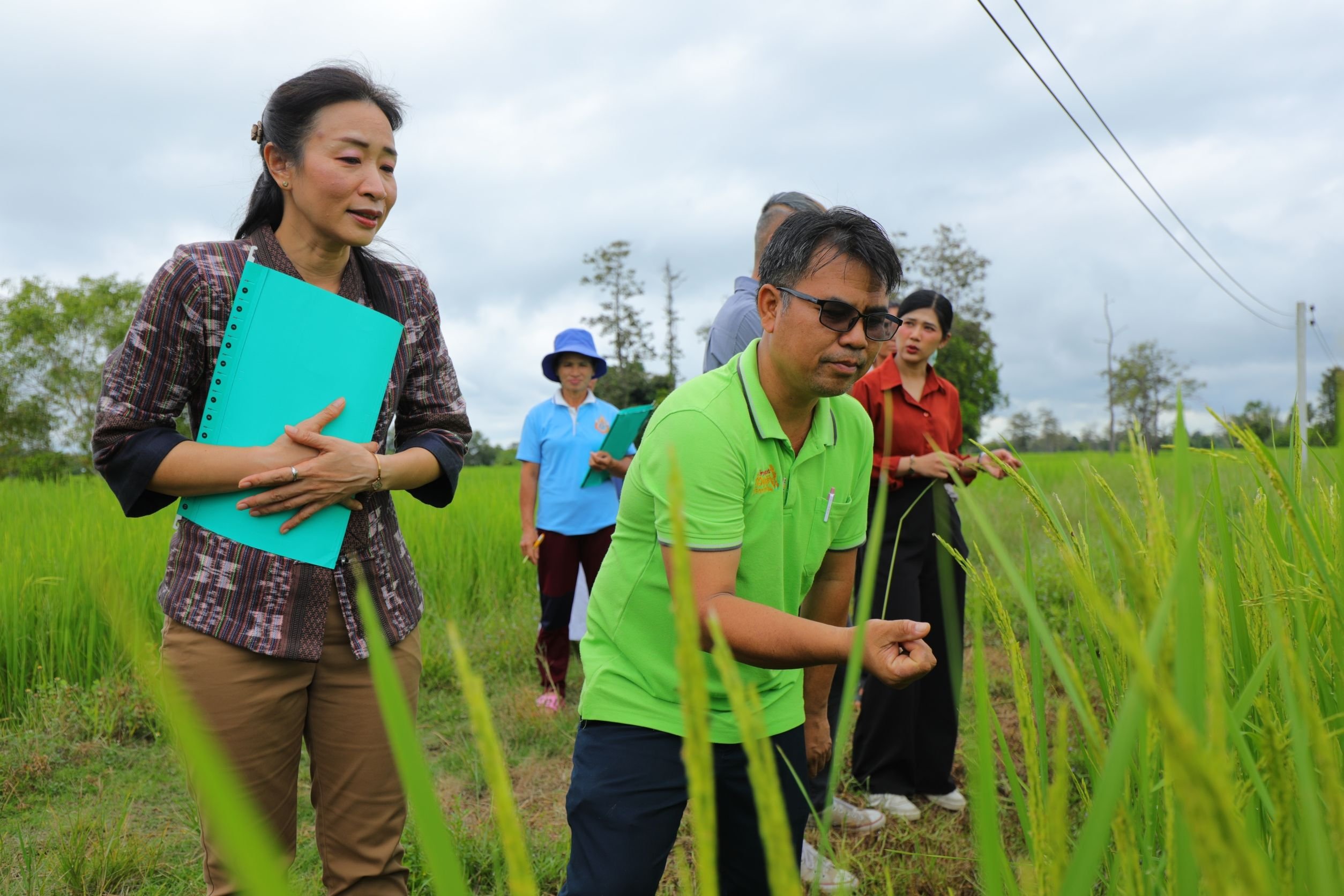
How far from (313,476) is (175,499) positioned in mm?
274

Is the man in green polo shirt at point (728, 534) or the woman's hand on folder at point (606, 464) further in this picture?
the woman's hand on folder at point (606, 464)

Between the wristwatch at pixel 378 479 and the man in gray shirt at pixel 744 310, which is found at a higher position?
the man in gray shirt at pixel 744 310

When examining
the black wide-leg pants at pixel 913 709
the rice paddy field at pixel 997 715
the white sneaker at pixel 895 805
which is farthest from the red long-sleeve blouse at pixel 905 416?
the white sneaker at pixel 895 805

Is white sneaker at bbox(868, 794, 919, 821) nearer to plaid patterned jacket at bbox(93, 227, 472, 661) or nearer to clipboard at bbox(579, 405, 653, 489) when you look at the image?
clipboard at bbox(579, 405, 653, 489)

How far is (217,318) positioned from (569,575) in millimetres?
3379

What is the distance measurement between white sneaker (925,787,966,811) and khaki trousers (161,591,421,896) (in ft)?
7.83

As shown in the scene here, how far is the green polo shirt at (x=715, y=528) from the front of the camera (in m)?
1.61

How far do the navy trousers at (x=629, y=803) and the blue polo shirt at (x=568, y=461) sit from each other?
10.0ft

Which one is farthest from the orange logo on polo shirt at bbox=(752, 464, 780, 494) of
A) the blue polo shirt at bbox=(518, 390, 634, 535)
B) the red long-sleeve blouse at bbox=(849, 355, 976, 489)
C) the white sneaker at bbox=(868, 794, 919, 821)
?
the blue polo shirt at bbox=(518, 390, 634, 535)

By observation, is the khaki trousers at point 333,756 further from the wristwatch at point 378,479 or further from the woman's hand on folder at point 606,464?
the woman's hand on folder at point 606,464

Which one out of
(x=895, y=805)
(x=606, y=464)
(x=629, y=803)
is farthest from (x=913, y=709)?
(x=629, y=803)

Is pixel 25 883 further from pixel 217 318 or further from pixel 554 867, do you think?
pixel 217 318

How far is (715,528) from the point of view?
1578mm

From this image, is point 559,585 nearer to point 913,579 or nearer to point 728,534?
point 913,579
